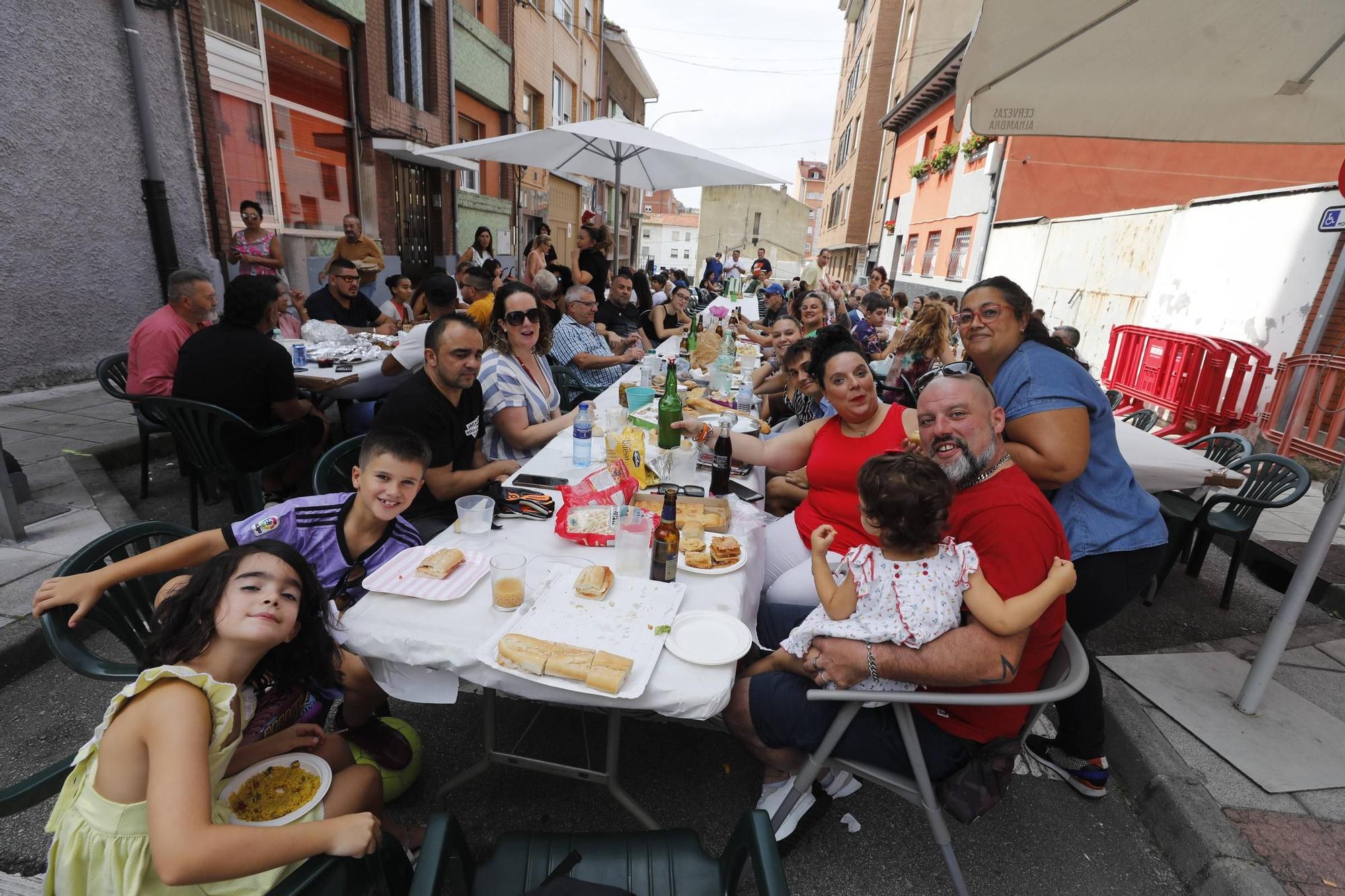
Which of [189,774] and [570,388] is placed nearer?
[189,774]

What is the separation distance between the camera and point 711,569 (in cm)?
209

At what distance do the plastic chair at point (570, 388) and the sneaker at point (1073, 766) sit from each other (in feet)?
13.3

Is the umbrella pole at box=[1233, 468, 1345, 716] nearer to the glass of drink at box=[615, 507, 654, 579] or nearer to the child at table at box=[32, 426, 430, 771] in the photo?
the glass of drink at box=[615, 507, 654, 579]

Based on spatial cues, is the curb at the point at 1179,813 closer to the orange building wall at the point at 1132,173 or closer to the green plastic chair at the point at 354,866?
the green plastic chair at the point at 354,866

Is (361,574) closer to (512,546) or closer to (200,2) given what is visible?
(512,546)

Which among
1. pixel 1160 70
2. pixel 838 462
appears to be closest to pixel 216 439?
pixel 838 462

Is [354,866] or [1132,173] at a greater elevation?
[1132,173]

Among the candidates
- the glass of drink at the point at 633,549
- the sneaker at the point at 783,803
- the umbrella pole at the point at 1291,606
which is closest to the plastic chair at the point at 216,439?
the glass of drink at the point at 633,549

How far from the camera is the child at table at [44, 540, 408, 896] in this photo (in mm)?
1188

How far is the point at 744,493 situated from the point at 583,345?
3.05 meters

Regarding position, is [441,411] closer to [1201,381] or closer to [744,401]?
[744,401]

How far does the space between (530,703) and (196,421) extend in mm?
2563

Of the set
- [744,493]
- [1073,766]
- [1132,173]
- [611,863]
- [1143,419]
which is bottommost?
[1073,766]

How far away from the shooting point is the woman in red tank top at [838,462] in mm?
2727
